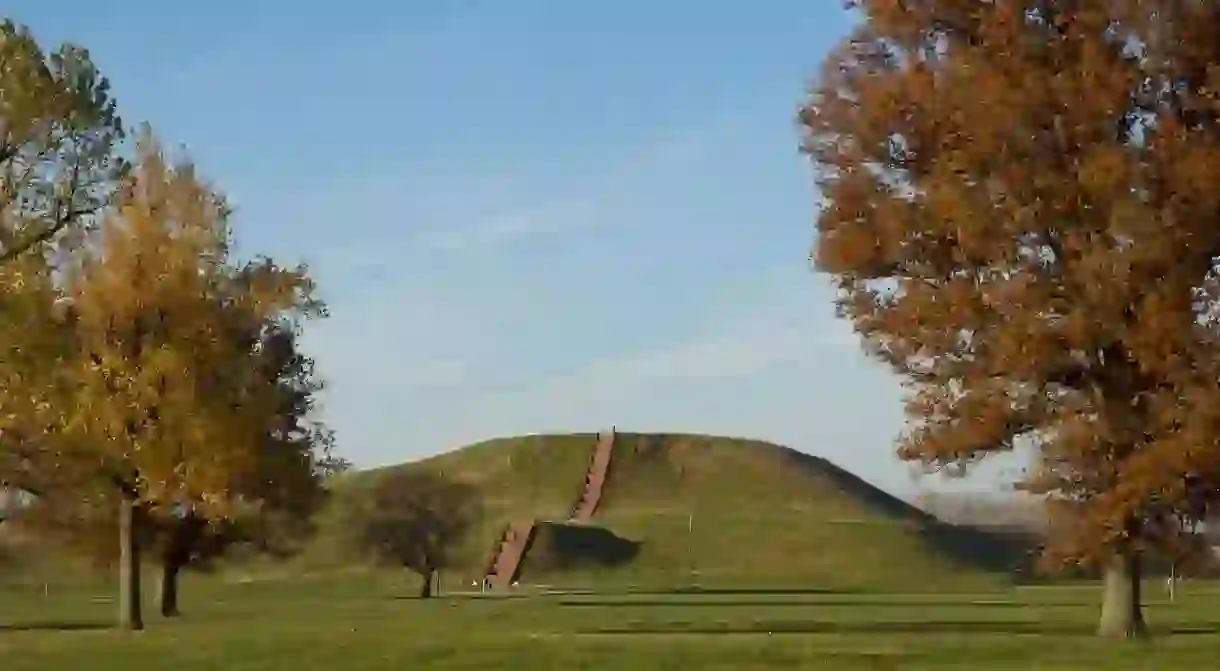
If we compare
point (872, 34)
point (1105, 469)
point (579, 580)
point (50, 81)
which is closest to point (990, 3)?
point (872, 34)

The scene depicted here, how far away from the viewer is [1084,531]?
100 ft

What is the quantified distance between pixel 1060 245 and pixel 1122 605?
7924mm

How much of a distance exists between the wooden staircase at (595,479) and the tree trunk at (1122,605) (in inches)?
4898

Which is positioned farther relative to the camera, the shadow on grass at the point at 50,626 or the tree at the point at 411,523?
the tree at the point at 411,523

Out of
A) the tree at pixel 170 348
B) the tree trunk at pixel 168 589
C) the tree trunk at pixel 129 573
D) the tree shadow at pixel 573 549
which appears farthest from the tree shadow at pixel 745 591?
the tree at pixel 170 348

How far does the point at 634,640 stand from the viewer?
A: 3916cm

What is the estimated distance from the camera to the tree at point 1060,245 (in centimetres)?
2931

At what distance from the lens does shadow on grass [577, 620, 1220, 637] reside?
144ft

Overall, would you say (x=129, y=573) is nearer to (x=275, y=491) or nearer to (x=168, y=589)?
(x=275, y=491)

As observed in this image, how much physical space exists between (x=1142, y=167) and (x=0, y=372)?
2439 cm

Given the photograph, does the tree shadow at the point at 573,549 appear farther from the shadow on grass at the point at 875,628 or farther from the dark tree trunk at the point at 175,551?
the shadow on grass at the point at 875,628

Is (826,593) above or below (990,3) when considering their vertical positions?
below

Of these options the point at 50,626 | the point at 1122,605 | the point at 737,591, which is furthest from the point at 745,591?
the point at 1122,605

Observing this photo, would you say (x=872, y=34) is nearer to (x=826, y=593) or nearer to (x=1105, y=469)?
(x=1105, y=469)
